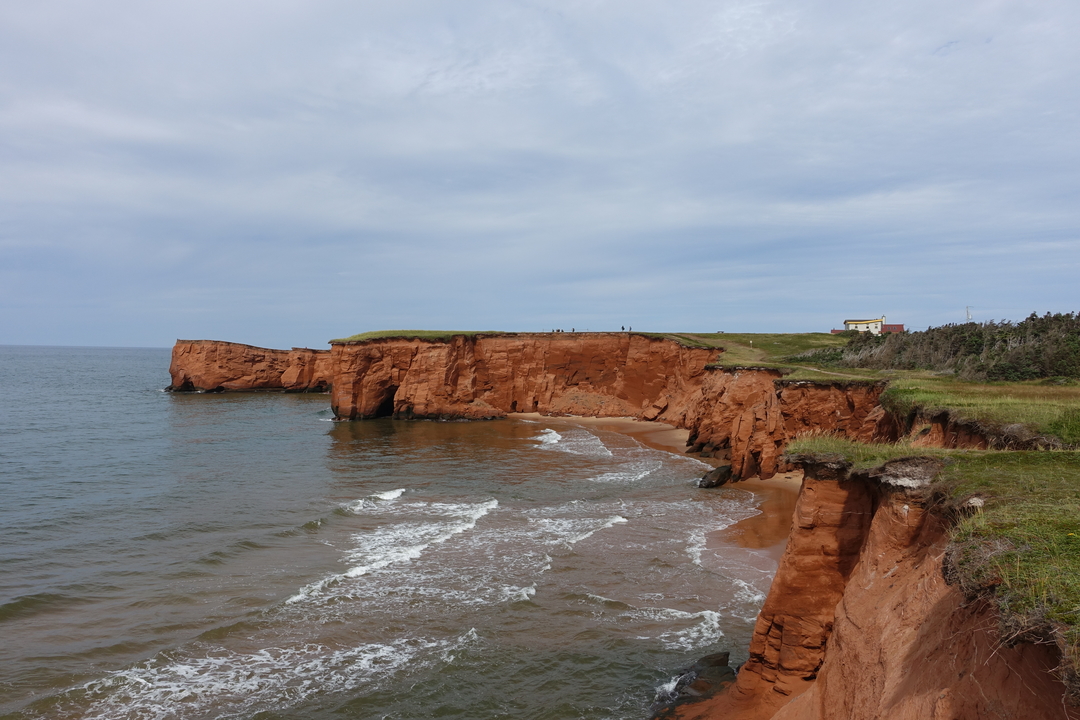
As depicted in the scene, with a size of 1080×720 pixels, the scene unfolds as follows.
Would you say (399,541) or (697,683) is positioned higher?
(697,683)

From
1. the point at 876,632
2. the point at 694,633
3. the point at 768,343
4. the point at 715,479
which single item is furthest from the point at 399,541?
the point at 768,343

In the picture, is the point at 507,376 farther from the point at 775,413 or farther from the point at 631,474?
the point at 775,413

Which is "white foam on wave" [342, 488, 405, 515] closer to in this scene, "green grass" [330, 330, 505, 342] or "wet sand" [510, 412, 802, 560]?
"wet sand" [510, 412, 802, 560]

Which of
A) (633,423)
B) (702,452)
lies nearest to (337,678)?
(702,452)

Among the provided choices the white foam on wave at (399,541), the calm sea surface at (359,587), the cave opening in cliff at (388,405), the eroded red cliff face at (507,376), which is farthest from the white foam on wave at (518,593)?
the cave opening in cliff at (388,405)

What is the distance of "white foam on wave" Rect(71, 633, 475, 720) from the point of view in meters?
11.3

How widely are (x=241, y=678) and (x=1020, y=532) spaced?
12521 millimetres

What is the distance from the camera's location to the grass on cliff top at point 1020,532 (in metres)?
4.39

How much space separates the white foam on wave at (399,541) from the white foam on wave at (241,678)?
291 cm

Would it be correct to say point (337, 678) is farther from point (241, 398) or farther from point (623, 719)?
point (241, 398)

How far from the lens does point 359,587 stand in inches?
655

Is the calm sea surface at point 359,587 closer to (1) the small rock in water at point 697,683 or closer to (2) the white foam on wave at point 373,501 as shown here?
(2) the white foam on wave at point 373,501

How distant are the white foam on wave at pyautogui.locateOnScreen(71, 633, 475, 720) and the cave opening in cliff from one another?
146ft

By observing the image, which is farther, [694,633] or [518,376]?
[518,376]
